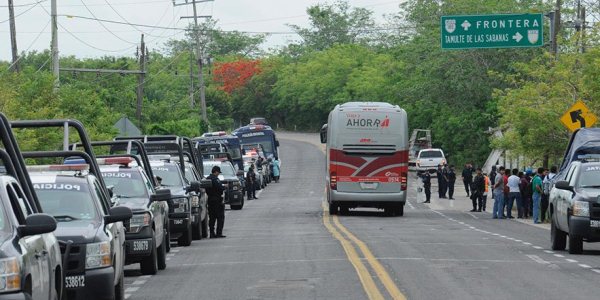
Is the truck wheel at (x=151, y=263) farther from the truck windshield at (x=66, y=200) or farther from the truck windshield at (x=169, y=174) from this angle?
the truck windshield at (x=169, y=174)

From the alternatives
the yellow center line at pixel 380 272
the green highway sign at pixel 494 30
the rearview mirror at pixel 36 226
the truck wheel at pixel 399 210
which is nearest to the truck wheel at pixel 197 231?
the yellow center line at pixel 380 272

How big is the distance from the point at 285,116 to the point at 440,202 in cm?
8706

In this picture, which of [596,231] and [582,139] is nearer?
[596,231]

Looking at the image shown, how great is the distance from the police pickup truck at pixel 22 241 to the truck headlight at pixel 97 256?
136 cm

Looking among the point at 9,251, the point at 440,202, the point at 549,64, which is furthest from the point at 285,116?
the point at 9,251

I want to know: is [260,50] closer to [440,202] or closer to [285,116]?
[285,116]

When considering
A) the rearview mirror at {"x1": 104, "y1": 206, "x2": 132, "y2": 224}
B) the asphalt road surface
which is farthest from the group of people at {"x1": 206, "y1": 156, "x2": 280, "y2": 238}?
the rearview mirror at {"x1": 104, "y1": 206, "x2": 132, "y2": 224}

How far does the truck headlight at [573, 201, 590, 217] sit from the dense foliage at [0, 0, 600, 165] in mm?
15560

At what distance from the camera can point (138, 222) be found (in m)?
19.5

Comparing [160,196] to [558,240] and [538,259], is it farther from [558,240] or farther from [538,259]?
[558,240]

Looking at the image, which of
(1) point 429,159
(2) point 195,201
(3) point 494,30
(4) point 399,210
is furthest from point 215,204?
(1) point 429,159

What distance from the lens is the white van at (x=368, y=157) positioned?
4009 centimetres

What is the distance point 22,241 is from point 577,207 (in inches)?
590

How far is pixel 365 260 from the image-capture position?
70.1 ft
